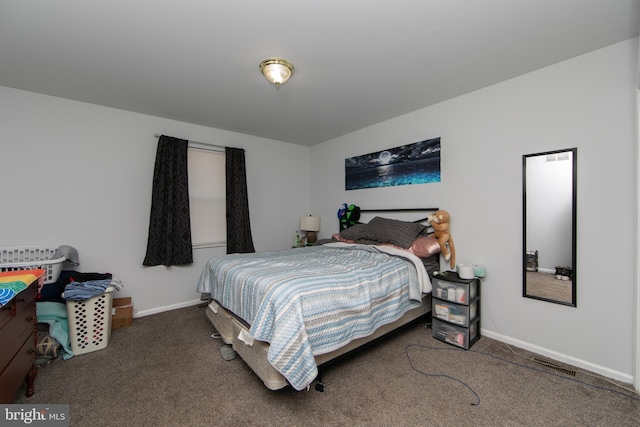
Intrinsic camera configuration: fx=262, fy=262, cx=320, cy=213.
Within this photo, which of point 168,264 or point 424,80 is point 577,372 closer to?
point 424,80

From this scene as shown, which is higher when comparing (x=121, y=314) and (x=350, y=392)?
(x=121, y=314)

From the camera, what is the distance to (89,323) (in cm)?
234

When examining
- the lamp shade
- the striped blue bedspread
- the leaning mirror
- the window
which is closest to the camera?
the striped blue bedspread

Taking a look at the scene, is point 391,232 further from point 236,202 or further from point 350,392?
point 236,202

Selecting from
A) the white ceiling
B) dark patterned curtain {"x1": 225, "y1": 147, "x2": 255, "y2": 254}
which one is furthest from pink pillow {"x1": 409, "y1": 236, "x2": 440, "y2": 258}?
dark patterned curtain {"x1": 225, "y1": 147, "x2": 255, "y2": 254}

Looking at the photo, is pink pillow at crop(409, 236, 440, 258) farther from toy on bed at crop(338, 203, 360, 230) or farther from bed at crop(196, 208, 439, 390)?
toy on bed at crop(338, 203, 360, 230)

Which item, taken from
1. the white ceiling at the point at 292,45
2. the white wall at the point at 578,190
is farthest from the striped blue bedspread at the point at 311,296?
the white ceiling at the point at 292,45

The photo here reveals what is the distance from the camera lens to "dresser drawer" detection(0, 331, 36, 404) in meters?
1.29

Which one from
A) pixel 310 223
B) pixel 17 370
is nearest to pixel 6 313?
pixel 17 370

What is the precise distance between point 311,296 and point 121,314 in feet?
8.01

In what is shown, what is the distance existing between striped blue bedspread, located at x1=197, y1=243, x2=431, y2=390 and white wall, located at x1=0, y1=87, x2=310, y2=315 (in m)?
1.06

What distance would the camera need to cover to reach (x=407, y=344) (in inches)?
96.3

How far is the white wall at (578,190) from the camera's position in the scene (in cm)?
192

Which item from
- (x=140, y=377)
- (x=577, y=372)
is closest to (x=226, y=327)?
(x=140, y=377)
